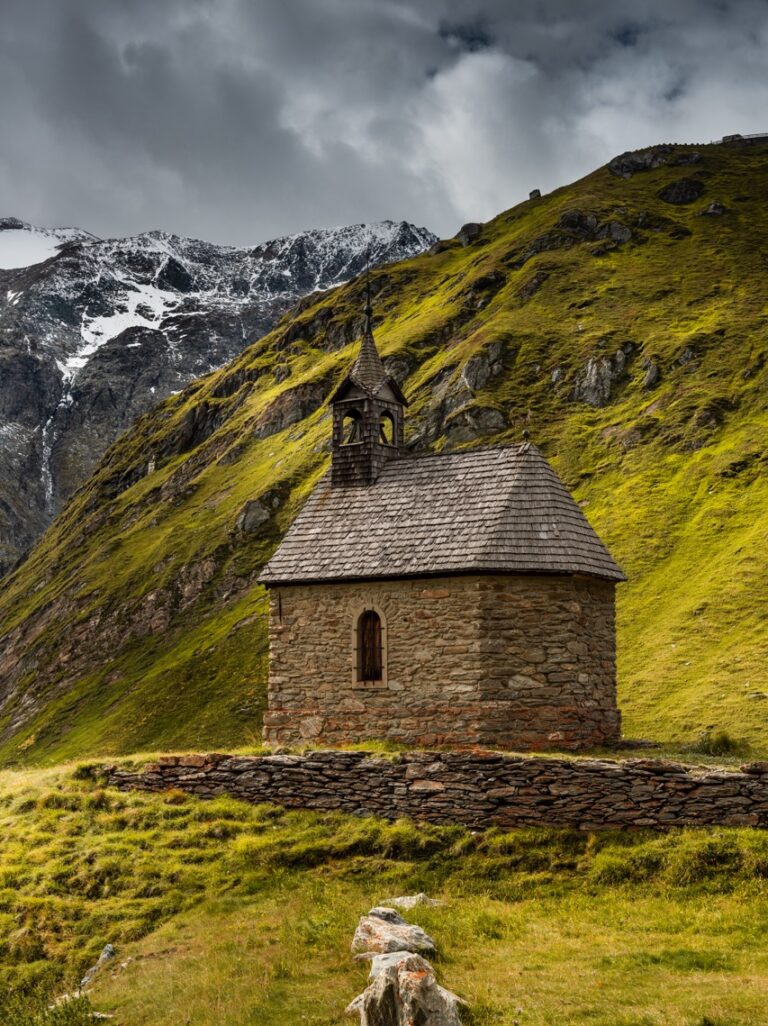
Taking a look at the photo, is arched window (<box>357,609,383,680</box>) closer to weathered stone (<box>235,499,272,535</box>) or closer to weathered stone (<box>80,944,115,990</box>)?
weathered stone (<box>80,944,115,990</box>)

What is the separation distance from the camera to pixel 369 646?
1174 inches

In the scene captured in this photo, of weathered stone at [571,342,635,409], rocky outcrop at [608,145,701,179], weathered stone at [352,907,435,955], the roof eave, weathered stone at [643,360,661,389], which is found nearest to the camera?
weathered stone at [352,907,435,955]

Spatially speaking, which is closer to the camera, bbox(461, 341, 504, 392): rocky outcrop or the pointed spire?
the pointed spire

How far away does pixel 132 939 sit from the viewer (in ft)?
65.1

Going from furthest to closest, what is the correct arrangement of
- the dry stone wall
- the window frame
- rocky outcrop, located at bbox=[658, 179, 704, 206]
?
rocky outcrop, located at bbox=[658, 179, 704, 206] < the window frame < the dry stone wall

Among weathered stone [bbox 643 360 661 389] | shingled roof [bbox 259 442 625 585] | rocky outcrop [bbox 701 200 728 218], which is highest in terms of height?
rocky outcrop [bbox 701 200 728 218]

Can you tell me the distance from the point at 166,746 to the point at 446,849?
152 ft

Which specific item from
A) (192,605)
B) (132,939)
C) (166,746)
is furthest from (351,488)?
(192,605)

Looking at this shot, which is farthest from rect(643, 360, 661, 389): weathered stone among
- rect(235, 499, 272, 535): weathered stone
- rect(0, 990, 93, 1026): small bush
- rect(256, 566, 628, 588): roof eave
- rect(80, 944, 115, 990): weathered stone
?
rect(0, 990, 93, 1026): small bush

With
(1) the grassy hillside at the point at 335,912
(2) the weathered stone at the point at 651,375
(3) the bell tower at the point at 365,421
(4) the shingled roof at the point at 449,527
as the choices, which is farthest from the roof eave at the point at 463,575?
(2) the weathered stone at the point at 651,375

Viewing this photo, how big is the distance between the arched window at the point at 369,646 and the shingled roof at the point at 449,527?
121cm

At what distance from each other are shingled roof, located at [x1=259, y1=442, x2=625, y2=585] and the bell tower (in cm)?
61

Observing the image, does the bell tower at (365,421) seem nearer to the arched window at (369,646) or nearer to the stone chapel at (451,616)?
the stone chapel at (451,616)

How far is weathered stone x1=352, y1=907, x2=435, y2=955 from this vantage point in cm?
1634
